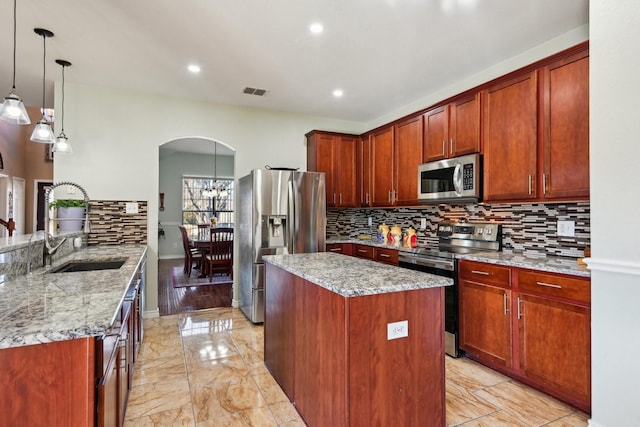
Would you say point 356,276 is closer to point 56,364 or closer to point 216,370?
point 56,364

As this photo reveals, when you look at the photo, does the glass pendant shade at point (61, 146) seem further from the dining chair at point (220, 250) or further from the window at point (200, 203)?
the window at point (200, 203)

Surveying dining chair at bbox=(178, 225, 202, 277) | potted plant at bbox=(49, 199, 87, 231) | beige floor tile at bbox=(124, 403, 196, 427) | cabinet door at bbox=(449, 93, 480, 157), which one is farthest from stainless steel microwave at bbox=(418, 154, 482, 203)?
dining chair at bbox=(178, 225, 202, 277)

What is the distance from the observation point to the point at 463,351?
114 inches

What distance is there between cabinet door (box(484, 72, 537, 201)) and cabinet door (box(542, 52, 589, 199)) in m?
0.11

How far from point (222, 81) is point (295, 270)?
2541 mm

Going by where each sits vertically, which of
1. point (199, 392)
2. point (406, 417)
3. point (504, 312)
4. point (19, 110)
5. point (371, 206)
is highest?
point (19, 110)

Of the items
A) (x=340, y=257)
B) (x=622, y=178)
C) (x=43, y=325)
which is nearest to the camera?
(x=43, y=325)

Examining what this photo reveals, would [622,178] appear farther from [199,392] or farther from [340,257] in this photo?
[199,392]

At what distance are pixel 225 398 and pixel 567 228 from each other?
2821mm

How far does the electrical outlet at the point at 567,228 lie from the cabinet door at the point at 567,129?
0.34m

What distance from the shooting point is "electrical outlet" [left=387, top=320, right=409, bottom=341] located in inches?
62.8

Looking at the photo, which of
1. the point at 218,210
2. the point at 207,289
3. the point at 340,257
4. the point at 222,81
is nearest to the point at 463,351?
the point at 340,257

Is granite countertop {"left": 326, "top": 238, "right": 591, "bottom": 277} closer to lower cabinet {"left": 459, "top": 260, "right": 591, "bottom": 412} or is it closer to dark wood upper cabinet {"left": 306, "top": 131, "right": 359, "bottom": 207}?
lower cabinet {"left": 459, "top": 260, "right": 591, "bottom": 412}

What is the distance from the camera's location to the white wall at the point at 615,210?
5.61 feet
